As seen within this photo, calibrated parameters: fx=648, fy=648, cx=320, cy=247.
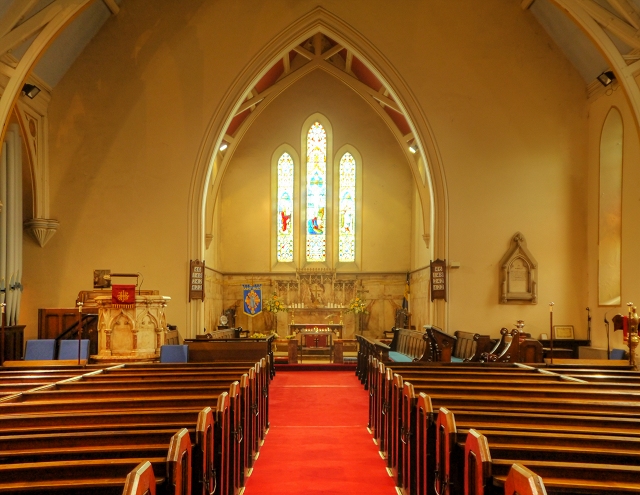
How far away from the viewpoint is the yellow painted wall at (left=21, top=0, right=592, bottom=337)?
12.8m

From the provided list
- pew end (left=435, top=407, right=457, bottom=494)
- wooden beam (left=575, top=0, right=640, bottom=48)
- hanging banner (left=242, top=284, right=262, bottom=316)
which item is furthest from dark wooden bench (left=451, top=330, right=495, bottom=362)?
hanging banner (left=242, top=284, right=262, bottom=316)

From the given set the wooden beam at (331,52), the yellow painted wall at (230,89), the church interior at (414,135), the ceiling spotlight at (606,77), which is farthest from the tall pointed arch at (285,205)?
the ceiling spotlight at (606,77)

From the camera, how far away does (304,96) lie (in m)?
18.4

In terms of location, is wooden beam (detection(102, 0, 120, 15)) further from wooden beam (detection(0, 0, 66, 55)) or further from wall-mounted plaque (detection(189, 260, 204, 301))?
wall-mounted plaque (detection(189, 260, 204, 301))

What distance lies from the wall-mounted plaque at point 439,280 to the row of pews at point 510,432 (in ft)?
20.6

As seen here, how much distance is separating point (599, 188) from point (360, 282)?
292 inches

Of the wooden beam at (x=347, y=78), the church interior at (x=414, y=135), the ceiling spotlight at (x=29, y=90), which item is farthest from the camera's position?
the wooden beam at (x=347, y=78)

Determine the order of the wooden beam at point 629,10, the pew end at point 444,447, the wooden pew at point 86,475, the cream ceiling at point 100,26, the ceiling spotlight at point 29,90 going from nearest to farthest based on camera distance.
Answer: the wooden pew at point 86,475 → the pew end at point 444,447 → the wooden beam at point 629,10 → the ceiling spotlight at point 29,90 → the cream ceiling at point 100,26

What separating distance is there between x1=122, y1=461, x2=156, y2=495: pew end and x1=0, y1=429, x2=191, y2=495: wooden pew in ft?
0.71

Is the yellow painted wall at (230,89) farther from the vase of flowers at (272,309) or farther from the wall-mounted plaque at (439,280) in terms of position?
the vase of flowers at (272,309)

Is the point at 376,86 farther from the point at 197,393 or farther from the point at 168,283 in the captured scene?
the point at 197,393

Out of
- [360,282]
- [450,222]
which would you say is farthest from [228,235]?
[450,222]

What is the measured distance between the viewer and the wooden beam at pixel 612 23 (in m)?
10.0

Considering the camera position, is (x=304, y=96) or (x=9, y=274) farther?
(x=304, y=96)
